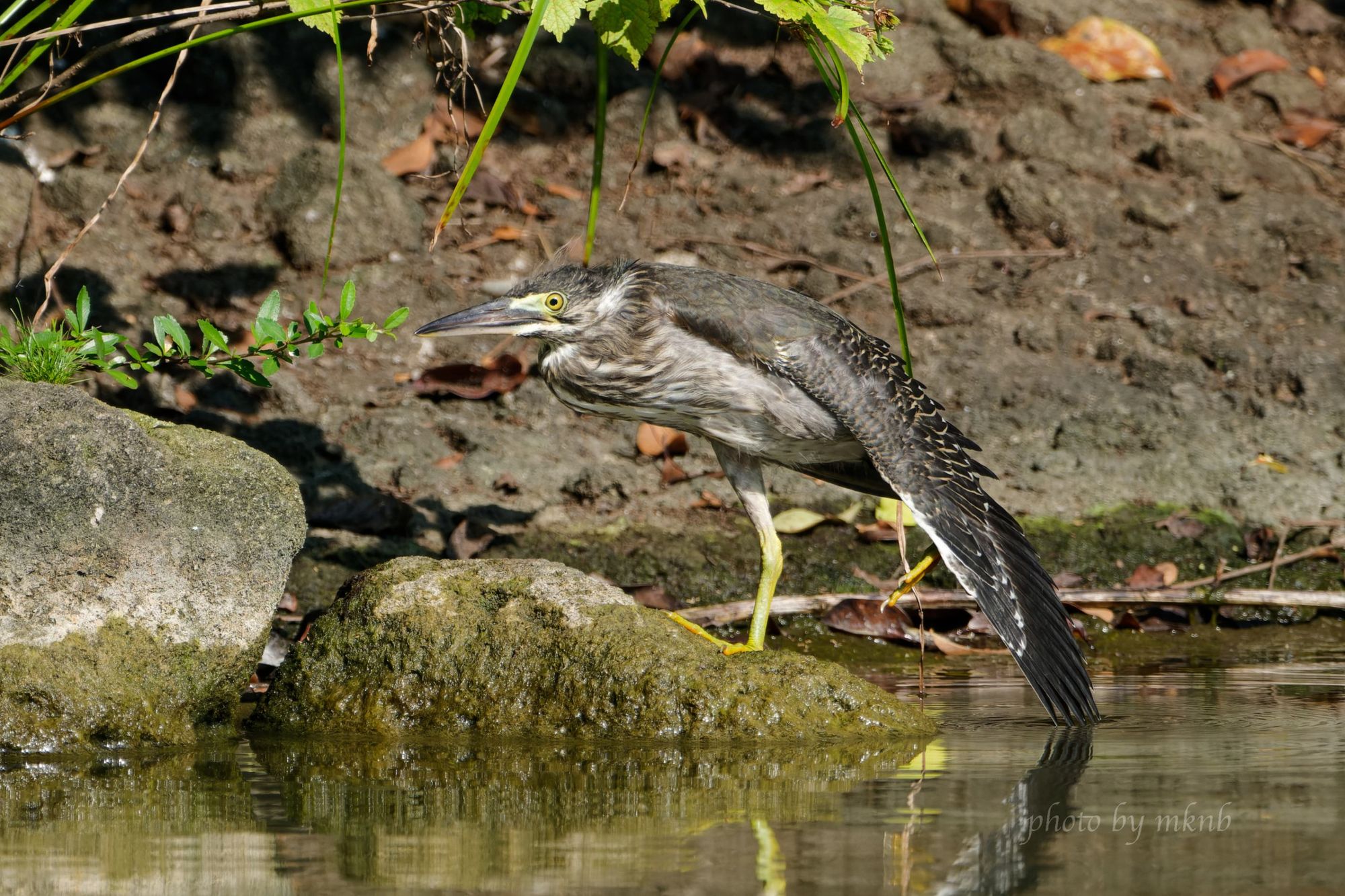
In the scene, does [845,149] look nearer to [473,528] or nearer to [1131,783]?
[473,528]

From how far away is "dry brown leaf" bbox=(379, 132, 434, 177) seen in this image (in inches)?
313

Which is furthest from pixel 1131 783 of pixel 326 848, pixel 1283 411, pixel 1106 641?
pixel 1283 411

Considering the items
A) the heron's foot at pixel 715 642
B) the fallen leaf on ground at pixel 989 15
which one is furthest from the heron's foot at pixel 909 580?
the fallen leaf on ground at pixel 989 15

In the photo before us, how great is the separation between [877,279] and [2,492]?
4.73 m

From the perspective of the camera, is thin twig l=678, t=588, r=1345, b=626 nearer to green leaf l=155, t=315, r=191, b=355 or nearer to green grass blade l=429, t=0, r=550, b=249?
green leaf l=155, t=315, r=191, b=355

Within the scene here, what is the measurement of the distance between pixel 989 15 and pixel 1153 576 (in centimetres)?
422

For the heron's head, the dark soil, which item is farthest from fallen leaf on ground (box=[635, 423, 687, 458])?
the heron's head

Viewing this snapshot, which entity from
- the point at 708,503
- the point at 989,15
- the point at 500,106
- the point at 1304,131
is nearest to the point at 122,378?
the point at 500,106

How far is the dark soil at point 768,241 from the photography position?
6.42 metres

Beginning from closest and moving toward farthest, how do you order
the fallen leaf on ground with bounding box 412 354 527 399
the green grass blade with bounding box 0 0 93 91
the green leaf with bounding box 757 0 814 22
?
the green leaf with bounding box 757 0 814 22
the green grass blade with bounding box 0 0 93 91
the fallen leaf on ground with bounding box 412 354 527 399

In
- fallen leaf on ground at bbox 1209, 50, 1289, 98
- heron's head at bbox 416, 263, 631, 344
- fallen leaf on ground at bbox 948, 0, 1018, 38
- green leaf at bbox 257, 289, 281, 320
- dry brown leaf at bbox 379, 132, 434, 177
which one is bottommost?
green leaf at bbox 257, 289, 281, 320

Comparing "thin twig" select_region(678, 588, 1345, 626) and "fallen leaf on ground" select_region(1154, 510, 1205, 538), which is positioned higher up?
"fallen leaf on ground" select_region(1154, 510, 1205, 538)

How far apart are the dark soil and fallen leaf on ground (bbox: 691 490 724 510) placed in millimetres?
67

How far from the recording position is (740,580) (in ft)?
19.1
